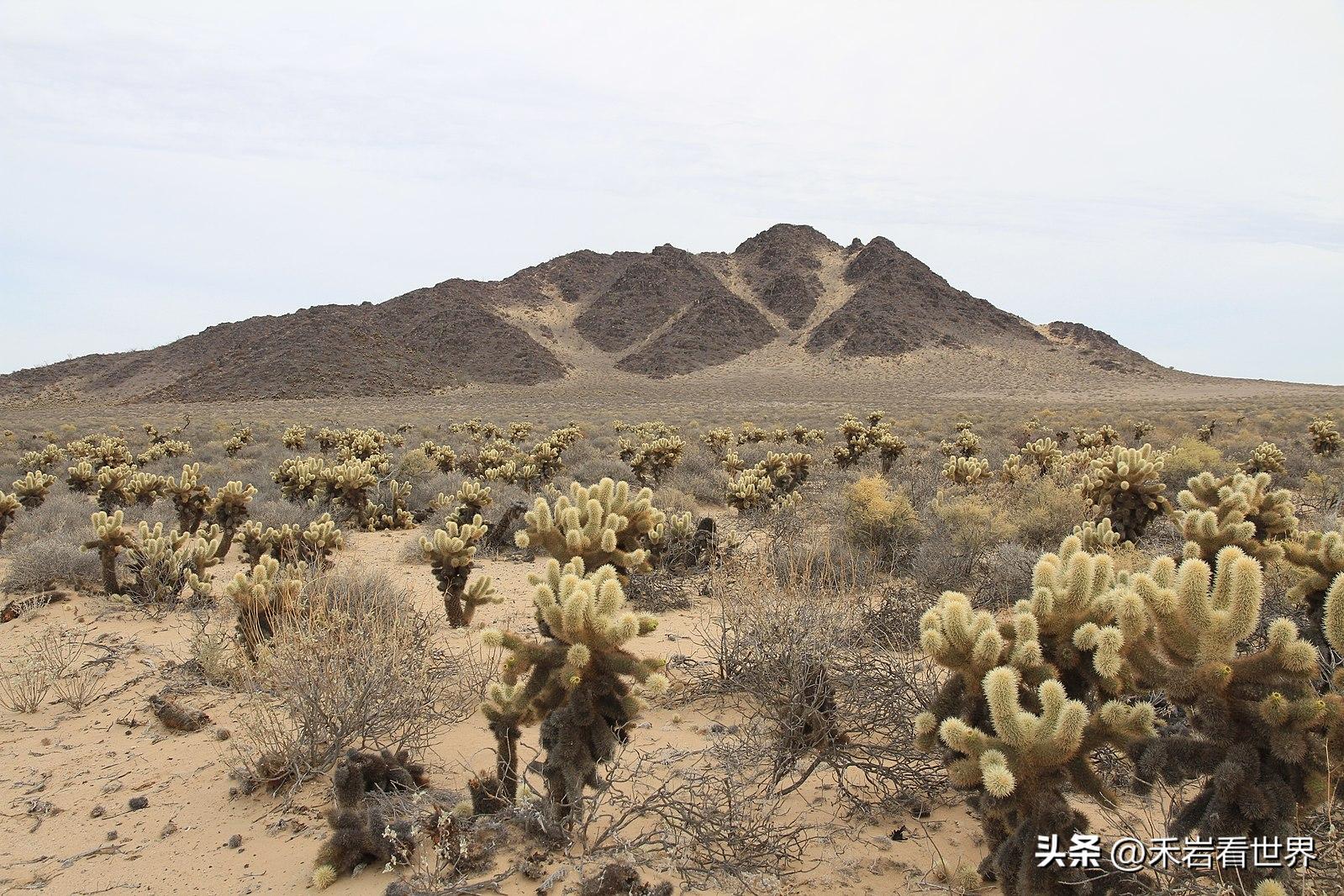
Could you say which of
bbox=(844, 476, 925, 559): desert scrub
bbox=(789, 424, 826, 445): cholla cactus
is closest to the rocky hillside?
bbox=(789, 424, 826, 445): cholla cactus

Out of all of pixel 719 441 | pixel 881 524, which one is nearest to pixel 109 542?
pixel 881 524

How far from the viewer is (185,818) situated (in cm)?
348

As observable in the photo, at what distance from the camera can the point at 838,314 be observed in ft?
230

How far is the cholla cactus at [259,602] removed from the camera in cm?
487

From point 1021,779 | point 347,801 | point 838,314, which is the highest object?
point 838,314

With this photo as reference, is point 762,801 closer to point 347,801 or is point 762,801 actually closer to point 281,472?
point 347,801

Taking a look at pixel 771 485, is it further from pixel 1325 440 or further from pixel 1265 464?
pixel 1325 440

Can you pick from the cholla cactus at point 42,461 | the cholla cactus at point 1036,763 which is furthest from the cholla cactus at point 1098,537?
the cholla cactus at point 42,461

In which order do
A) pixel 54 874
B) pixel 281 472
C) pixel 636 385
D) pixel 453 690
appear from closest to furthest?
pixel 54 874
pixel 453 690
pixel 281 472
pixel 636 385

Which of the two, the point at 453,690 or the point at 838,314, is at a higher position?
the point at 838,314

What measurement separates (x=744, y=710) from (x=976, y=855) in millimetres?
1559

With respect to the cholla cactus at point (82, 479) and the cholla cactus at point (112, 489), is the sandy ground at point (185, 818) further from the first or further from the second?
the cholla cactus at point (82, 479)

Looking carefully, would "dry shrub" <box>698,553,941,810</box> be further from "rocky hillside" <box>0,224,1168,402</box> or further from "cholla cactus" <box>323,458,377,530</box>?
"rocky hillside" <box>0,224,1168,402</box>

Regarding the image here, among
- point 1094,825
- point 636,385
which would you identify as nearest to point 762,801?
point 1094,825
